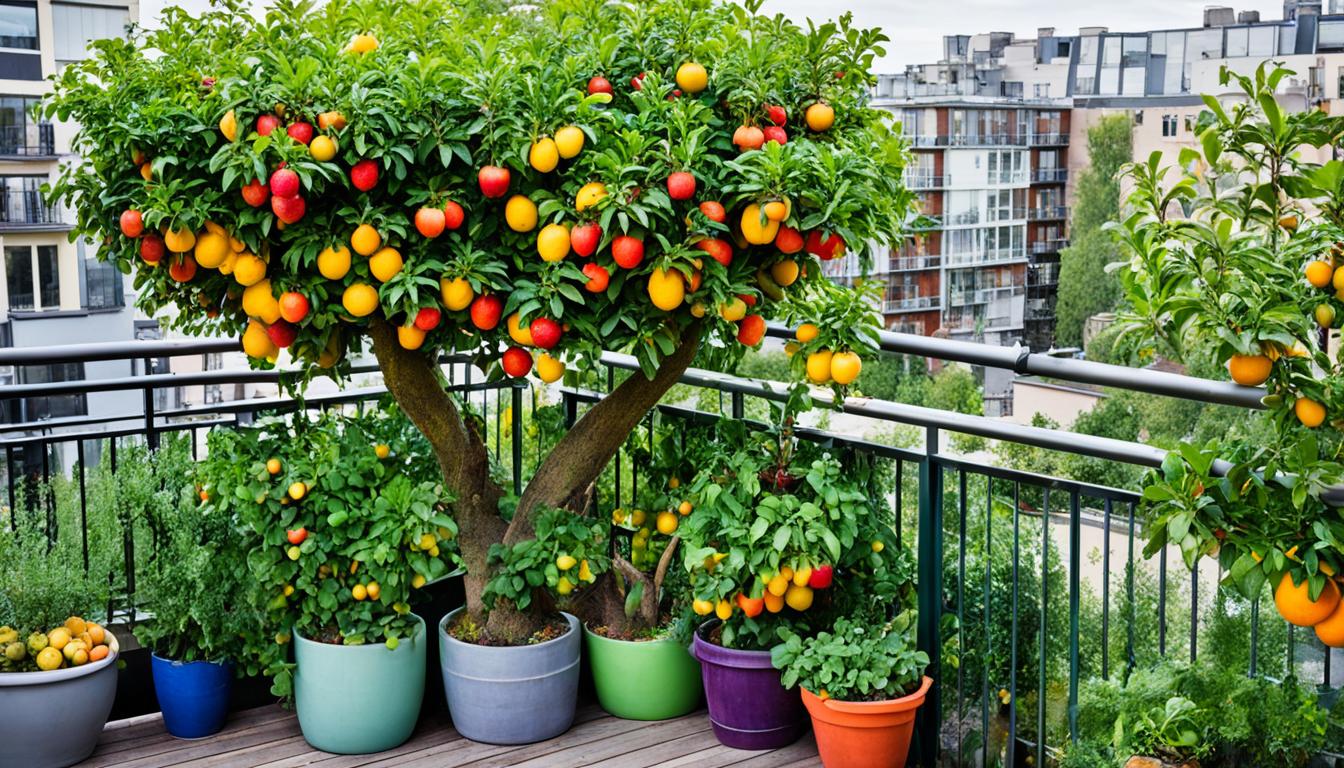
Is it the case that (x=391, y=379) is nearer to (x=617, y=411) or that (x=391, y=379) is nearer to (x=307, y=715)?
(x=617, y=411)

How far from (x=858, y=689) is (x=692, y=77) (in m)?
1.18

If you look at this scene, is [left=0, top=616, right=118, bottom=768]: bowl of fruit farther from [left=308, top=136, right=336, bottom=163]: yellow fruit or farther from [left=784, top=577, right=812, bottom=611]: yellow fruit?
[left=784, top=577, right=812, bottom=611]: yellow fruit

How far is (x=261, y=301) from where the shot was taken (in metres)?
2.41

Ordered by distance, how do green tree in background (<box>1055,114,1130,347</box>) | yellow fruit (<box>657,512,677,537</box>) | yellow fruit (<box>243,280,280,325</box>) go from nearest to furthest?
1. yellow fruit (<box>243,280,280,325</box>)
2. yellow fruit (<box>657,512,677,537</box>)
3. green tree in background (<box>1055,114,1130,347</box>)

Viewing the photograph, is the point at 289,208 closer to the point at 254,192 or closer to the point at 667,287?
the point at 254,192

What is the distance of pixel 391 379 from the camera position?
2717mm

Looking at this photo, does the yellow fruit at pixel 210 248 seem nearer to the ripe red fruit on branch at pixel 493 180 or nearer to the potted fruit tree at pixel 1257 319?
the ripe red fruit on branch at pixel 493 180

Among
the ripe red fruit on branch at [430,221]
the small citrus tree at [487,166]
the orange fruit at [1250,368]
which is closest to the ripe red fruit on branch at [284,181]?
the small citrus tree at [487,166]

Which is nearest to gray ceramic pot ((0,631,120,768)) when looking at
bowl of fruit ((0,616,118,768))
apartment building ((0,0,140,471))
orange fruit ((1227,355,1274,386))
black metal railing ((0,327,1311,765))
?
bowl of fruit ((0,616,118,768))

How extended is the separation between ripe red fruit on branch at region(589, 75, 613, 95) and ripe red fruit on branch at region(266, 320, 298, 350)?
0.71 m

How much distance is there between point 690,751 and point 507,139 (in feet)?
4.39

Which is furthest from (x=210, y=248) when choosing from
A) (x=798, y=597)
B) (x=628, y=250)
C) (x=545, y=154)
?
(x=798, y=597)

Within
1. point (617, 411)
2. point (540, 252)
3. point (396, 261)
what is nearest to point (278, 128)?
point (396, 261)

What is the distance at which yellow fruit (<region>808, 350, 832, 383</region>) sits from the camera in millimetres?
2662
